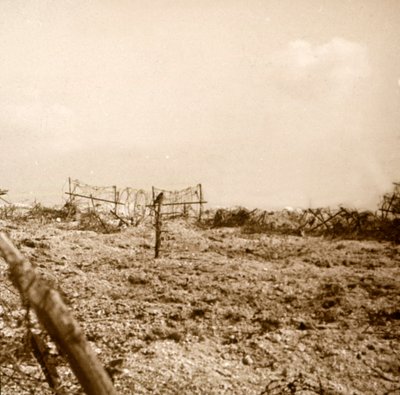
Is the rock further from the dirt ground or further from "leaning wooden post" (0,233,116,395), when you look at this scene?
"leaning wooden post" (0,233,116,395)

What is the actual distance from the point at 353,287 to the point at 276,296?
191 centimetres

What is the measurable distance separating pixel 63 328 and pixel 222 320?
15.2 ft

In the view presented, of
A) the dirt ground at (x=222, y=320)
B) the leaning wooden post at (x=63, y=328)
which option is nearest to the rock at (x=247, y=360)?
the dirt ground at (x=222, y=320)

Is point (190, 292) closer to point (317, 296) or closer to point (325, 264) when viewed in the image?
point (317, 296)

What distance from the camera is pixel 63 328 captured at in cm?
211

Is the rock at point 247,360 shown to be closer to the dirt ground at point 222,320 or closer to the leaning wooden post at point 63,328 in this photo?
the dirt ground at point 222,320

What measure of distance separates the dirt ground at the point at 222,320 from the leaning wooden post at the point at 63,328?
47.8 inches

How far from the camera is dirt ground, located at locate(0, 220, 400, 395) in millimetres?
4566

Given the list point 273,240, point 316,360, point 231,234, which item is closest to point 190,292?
point 316,360

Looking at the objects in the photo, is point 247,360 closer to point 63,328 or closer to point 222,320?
point 222,320

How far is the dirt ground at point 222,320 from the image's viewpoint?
4566mm

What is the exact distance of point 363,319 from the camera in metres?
6.50

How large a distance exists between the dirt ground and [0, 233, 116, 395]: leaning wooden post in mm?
1215

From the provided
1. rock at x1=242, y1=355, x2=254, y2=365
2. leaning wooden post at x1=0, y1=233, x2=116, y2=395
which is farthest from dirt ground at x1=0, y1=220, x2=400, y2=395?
leaning wooden post at x1=0, y1=233, x2=116, y2=395
